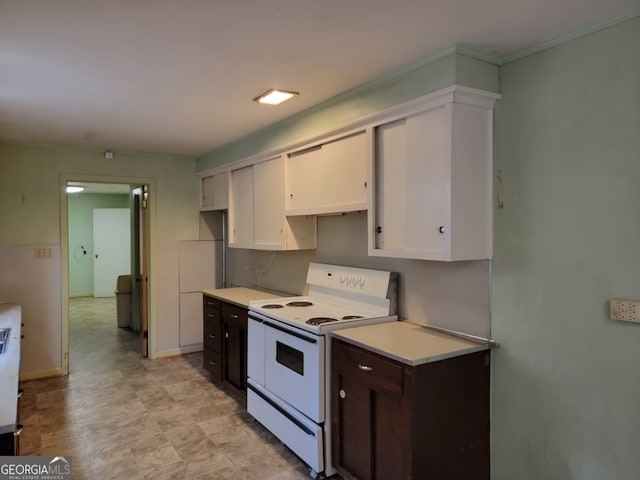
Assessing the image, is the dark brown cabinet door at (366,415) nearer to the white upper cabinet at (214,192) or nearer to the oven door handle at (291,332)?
the oven door handle at (291,332)

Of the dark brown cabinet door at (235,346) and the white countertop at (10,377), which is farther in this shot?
the dark brown cabinet door at (235,346)

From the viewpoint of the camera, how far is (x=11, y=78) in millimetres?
2506

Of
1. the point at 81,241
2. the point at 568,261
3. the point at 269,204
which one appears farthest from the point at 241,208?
the point at 81,241

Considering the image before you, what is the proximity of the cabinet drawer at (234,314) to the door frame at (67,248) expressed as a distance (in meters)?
1.46

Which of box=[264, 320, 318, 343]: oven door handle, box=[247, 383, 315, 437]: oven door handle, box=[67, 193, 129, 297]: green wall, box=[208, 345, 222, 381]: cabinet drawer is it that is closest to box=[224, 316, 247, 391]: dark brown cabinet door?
box=[208, 345, 222, 381]: cabinet drawer

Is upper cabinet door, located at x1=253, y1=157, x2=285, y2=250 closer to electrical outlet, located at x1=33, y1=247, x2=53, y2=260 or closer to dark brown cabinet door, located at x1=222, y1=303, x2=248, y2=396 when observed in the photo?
dark brown cabinet door, located at x1=222, y1=303, x2=248, y2=396

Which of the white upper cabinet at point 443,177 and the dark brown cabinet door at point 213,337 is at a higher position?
the white upper cabinet at point 443,177

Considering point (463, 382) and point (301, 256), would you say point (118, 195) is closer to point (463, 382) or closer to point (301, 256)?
point (301, 256)

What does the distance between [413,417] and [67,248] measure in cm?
400

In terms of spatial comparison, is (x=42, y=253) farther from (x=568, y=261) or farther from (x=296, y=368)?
(x=568, y=261)

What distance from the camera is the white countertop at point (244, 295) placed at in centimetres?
373

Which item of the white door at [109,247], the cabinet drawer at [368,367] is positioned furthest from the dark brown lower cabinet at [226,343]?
the white door at [109,247]

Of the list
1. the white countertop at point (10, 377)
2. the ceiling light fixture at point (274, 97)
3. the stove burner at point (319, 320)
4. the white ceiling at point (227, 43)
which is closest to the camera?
the white countertop at point (10, 377)

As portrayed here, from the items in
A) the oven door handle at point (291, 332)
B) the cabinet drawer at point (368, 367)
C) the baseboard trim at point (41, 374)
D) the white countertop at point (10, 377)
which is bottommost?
the baseboard trim at point (41, 374)
